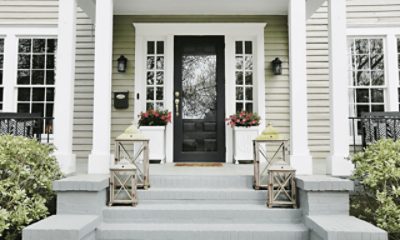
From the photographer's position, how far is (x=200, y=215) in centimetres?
315

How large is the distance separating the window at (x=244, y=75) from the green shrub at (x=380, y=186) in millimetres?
2629

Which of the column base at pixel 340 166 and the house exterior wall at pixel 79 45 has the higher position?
the house exterior wall at pixel 79 45

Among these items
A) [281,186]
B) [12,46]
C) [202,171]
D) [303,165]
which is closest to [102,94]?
[202,171]

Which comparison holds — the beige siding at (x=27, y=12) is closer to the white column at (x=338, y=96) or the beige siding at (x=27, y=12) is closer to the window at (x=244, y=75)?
the window at (x=244, y=75)

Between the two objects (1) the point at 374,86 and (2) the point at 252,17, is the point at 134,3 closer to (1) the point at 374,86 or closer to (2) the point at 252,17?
(2) the point at 252,17

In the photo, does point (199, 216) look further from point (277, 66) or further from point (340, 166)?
A: point (277, 66)

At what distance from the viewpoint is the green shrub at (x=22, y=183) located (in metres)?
2.83

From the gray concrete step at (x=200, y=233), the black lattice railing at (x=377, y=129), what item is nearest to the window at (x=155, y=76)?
the gray concrete step at (x=200, y=233)

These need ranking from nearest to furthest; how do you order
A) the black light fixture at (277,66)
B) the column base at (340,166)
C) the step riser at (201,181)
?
the step riser at (201,181) → the column base at (340,166) → the black light fixture at (277,66)

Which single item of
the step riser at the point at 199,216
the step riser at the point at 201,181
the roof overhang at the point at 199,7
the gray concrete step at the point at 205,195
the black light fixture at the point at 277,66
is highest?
the roof overhang at the point at 199,7

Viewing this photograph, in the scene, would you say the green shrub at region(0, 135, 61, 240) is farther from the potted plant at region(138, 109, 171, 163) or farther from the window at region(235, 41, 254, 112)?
the window at region(235, 41, 254, 112)

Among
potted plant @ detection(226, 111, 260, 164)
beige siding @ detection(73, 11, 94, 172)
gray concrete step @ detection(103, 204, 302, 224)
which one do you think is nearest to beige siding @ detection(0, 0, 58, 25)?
beige siding @ detection(73, 11, 94, 172)

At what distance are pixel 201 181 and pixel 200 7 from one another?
10.5 feet

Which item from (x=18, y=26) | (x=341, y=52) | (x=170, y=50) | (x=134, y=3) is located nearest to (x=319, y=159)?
(x=341, y=52)
